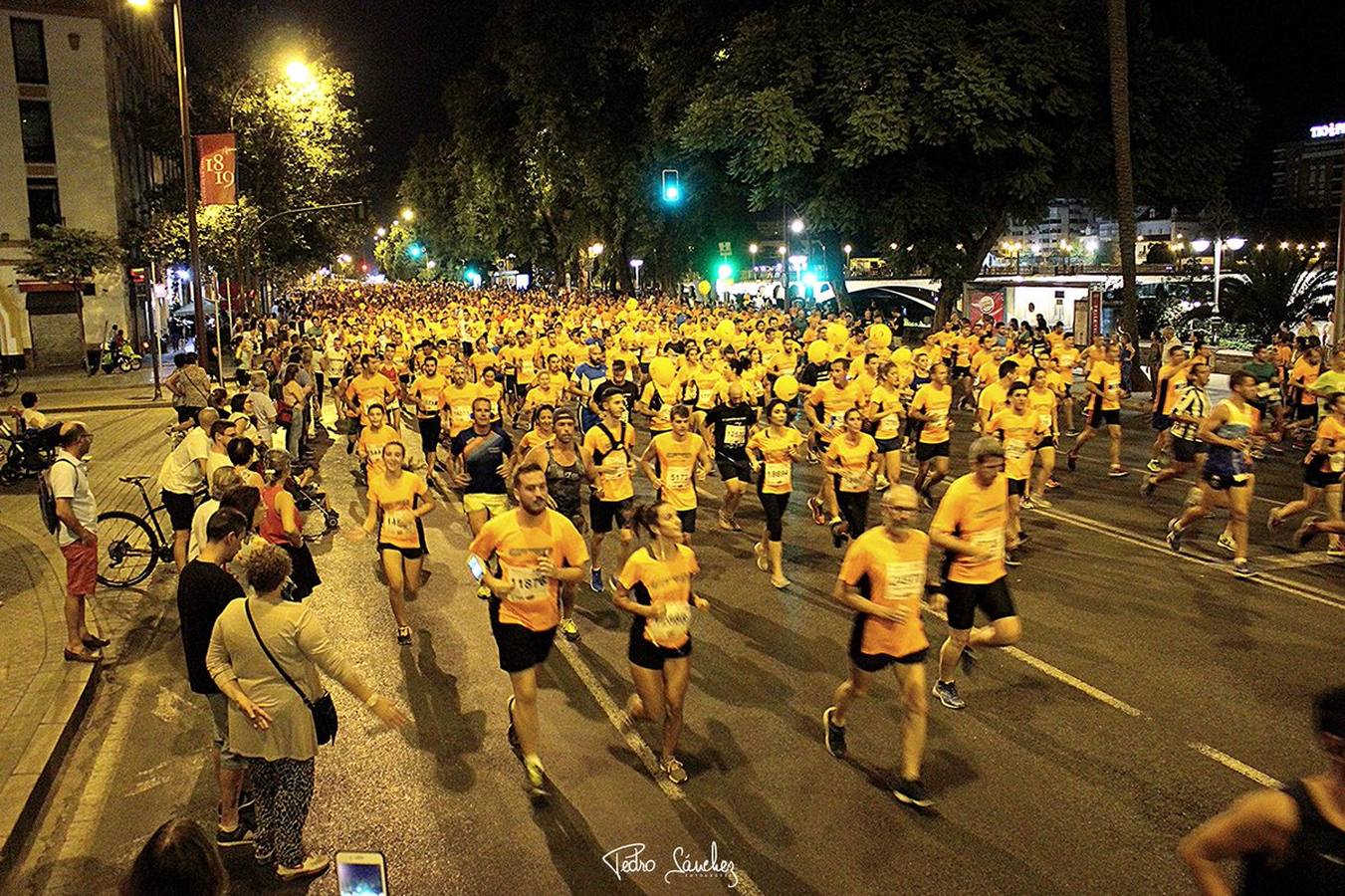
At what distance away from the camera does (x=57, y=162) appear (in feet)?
118

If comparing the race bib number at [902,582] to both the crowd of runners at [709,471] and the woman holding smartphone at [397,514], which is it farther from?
the woman holding smartphone at [397,514]

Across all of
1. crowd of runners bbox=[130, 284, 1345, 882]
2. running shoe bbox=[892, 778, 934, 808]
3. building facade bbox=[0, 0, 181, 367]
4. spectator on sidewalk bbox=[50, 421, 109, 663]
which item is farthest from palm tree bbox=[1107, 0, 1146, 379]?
building facade bbox=[0, 0, 181, 367]

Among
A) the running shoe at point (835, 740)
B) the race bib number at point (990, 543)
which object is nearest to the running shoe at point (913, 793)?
the running shoe at point (835, 740)

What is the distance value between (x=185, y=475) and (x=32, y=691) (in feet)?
7.95

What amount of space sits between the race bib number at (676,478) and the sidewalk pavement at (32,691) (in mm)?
4531

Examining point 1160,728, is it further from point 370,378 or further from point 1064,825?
point 370,378

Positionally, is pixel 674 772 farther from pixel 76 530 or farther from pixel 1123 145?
pixel 1123 145

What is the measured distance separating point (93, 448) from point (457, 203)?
5235 cm

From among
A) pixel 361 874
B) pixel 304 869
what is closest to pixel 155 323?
pixel 304 869

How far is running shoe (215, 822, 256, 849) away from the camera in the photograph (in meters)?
5.39

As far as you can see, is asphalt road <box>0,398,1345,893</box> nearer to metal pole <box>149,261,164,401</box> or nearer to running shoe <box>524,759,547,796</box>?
running shoe <box>524,759,547,796</box>

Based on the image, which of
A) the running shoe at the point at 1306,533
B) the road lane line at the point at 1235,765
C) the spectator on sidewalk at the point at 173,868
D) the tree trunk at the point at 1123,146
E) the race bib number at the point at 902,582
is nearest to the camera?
the spectator on sidewalk at the point at 173,868

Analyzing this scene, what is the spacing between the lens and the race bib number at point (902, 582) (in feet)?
18.5

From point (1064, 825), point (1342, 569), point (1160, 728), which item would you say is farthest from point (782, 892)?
point (1342, 569)
